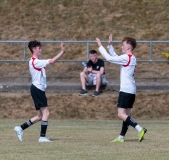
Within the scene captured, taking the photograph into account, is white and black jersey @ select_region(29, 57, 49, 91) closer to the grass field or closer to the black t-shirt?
the grass field

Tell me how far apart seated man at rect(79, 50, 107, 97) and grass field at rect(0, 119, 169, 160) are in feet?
15.5

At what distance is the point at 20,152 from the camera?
10.8 m

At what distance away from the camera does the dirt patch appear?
69.1 feet

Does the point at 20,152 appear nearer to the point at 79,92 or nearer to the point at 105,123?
the point at 105,123

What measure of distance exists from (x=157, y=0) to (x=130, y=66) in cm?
1855

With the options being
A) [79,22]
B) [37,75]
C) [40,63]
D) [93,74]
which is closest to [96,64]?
[93,74]

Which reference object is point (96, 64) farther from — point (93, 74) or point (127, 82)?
point (127, 82)

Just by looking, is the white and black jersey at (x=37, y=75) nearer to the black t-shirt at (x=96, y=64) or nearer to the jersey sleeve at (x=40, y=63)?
the jersey sleeve at (x=40, y=63)

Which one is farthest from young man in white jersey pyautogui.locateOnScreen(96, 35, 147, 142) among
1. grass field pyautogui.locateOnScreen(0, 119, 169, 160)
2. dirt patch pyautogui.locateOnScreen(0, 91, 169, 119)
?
dirt patch pyautogui.locateOnScreen(0, 91, 169, 119)

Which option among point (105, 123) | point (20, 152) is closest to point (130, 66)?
point (20, 152)

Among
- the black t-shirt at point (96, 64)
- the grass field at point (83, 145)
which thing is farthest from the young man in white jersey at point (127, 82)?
the black t-shirt at point (96, 64)

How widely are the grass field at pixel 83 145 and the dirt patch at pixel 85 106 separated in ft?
14.0

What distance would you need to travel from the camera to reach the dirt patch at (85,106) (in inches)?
829

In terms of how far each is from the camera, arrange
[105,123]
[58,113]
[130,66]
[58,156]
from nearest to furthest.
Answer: [58,156] < [130,66] < [105,123] < [58,113]
